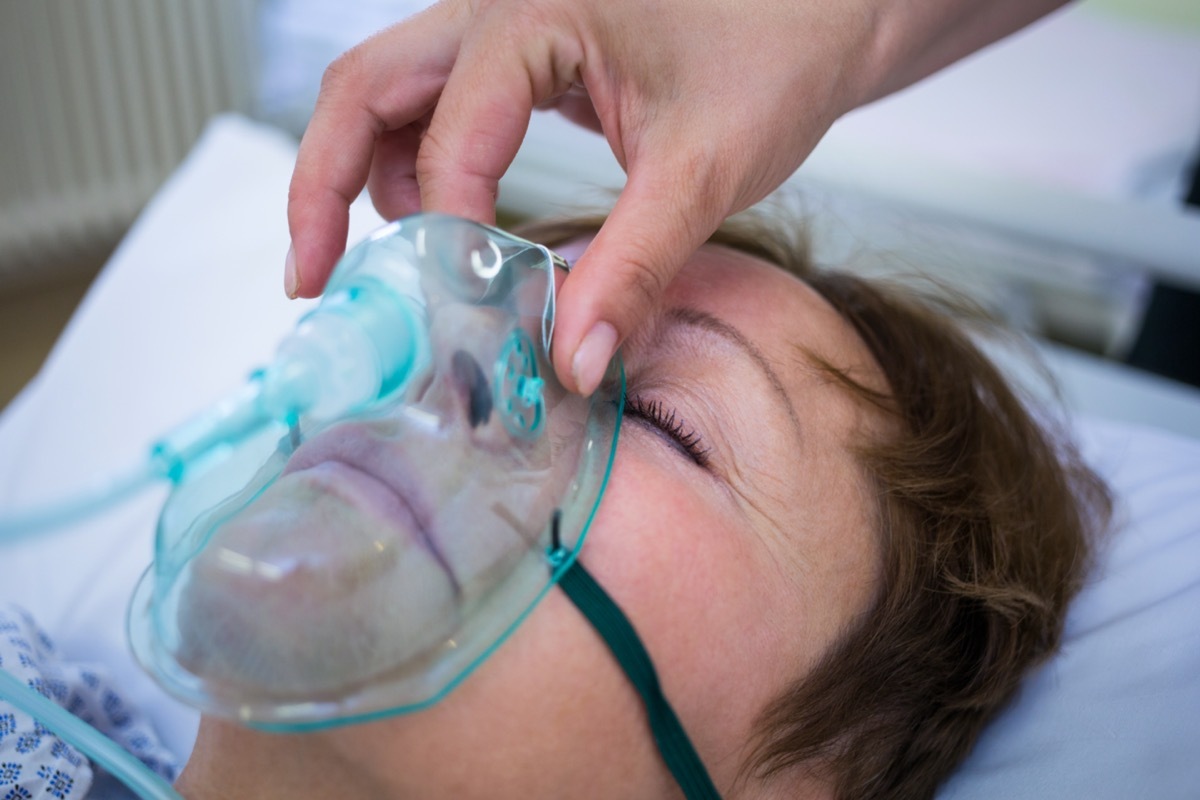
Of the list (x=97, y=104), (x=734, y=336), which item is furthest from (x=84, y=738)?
(x=97, y=104)

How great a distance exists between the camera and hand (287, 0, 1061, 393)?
0.91 metres

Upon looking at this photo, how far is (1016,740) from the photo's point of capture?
1.17m

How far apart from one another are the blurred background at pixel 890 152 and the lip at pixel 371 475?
108cm

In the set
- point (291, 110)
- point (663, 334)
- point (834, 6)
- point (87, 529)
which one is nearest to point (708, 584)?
point (663, 334)

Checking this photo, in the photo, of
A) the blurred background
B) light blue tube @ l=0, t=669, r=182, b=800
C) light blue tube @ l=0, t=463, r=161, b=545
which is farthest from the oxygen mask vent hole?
the blurred background

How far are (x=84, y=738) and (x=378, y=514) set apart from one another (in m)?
0.31

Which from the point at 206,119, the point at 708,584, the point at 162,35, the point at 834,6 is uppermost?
the point at 834,6

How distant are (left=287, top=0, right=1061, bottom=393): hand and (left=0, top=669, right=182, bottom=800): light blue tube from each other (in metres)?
0.46

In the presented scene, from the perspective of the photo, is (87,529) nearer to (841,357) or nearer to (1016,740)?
(841,357)

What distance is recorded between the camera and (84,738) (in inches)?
33.4

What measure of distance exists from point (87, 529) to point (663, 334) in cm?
114

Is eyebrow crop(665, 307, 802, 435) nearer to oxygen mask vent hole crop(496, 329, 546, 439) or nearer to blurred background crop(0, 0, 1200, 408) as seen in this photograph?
oxygen mask vent hole crop(496, 329, 546, 439)

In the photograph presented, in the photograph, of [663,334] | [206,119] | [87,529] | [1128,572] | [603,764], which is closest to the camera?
[603,764]

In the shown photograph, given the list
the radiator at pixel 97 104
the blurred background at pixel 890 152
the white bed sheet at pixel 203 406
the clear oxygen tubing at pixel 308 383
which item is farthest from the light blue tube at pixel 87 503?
the radiator at pixel 97 104
